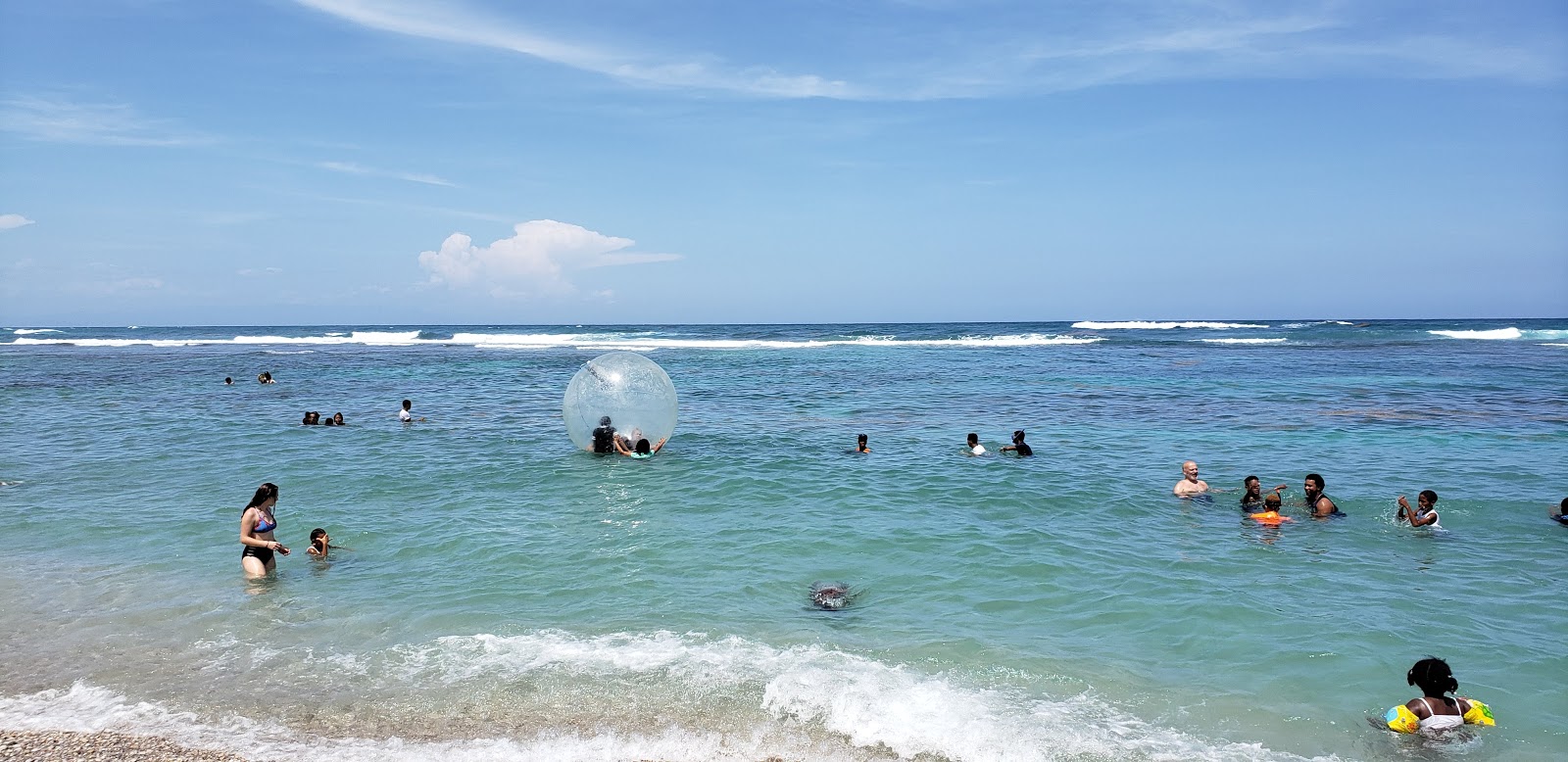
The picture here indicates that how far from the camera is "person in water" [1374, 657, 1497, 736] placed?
6.07 metres

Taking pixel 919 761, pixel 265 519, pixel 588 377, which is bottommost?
pixel 919 761

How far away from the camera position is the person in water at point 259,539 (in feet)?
30.4

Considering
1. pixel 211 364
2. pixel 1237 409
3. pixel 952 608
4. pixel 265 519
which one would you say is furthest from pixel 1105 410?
pixel 211 364

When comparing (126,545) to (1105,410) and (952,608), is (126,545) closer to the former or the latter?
(952,608)

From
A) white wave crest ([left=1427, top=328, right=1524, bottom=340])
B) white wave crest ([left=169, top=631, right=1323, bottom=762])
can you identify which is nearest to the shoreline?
white wave crest ([left=169, top=631, right=1323, bottom=762])

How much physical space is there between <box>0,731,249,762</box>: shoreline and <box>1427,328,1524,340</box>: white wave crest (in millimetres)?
79534

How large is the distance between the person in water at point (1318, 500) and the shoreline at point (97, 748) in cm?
1160

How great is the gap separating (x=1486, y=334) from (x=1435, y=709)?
7907cm

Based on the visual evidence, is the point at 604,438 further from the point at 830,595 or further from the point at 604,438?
the point at 830,595

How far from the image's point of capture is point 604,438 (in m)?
15.6

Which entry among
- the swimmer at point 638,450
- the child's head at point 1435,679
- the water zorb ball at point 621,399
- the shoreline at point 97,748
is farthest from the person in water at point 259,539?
the child's head at point 1435,679

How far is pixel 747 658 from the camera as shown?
7.24 m

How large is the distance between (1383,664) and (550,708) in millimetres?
6286

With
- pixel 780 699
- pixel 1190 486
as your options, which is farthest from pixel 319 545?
pixel 1190 486
